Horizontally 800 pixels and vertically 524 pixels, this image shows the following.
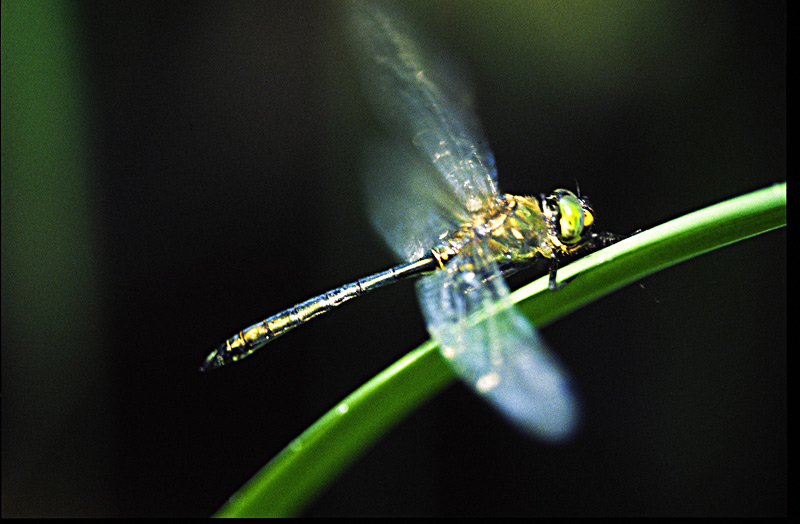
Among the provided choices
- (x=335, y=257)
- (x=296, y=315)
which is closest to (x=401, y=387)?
(x=296, y=315)

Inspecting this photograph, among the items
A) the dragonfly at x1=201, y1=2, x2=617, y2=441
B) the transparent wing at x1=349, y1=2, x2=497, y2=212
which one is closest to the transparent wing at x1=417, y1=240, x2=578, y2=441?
the dragonfly at x1=201, y1=2, x2=617, y2=441

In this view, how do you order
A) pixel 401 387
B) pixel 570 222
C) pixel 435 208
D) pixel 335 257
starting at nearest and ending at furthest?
1. pixel 401 387
2. pixel 570 222
3. pixel 435 208
4. pixel 335 257

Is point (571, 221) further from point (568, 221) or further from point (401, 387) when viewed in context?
point (401, 387)

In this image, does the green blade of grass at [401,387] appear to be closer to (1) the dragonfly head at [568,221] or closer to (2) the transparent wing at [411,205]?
(1) the dragonfly head at [568,221]

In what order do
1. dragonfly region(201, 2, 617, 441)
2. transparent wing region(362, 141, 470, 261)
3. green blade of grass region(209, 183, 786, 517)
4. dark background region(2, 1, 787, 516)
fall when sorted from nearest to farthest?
green blade of grass region(209, 183, 786, 517), dragonfly region(201, 2, 617, 441), transparent wing region(362, 141, 470, 261), dark background region(2, 1, 787, 516)

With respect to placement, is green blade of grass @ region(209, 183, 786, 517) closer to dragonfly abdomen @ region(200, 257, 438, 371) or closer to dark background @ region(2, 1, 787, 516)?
dragonfly abdomen @ region(200, 257, 438, 371)
